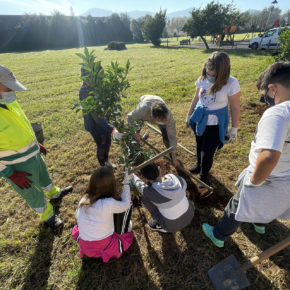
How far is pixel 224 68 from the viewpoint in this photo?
7.62ft

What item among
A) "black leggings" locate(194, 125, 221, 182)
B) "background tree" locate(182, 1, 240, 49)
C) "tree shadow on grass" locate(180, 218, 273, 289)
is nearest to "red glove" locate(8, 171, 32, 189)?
"tree shadow on grass" locate(180, 218, 273, 289)

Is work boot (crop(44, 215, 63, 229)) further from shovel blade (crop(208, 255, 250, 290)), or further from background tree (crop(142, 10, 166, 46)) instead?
background tree (crop(142, 10, 166, 46))

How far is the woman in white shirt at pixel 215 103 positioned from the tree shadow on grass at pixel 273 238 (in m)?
1.07

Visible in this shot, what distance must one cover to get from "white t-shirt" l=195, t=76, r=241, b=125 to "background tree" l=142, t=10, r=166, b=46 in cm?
3091

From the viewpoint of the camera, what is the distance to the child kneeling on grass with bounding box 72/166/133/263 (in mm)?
1911

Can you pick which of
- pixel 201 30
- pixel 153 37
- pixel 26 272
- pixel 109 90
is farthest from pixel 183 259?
pixel 153 37

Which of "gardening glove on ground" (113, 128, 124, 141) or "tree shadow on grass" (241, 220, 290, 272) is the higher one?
"gardening glove on ground" (113, 128, 124, 141)

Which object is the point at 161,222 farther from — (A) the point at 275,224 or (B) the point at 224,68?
(B) the point at 224,68

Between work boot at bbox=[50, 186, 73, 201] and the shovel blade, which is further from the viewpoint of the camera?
work boot at bbox=[50, 186, 73, 201]

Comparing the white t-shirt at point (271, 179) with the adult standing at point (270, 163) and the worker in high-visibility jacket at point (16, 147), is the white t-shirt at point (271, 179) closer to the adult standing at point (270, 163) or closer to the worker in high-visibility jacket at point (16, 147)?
the adult standing at point (270, 163)

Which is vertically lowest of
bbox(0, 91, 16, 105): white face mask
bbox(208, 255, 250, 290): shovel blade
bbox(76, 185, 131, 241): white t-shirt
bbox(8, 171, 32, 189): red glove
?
bbox(208, 255, 250, 290): shovel blade

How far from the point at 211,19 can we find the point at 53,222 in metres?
22.4

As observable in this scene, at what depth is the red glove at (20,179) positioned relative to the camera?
6.88ft

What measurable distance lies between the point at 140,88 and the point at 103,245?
296 inches
